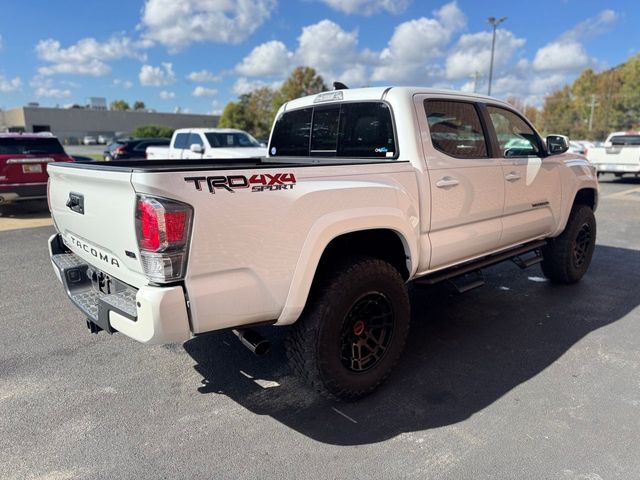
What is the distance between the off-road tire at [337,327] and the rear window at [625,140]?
1741 centimetres

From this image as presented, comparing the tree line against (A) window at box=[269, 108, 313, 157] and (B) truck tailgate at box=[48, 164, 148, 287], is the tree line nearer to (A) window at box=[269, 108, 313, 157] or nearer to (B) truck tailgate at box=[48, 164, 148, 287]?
(A) window at box=[269, 108, 313, 157]

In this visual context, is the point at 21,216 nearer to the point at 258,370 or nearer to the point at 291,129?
the point at 291,129

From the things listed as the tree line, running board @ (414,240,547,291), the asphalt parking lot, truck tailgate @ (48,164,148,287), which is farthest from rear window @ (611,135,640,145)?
the tree line

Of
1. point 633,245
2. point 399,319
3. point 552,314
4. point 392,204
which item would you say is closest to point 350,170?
point 392,204

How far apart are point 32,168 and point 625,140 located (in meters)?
18.4

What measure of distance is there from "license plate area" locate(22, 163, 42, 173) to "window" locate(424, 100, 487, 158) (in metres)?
8.54

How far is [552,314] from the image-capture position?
4488 millimetres

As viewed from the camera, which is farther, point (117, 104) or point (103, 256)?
point (117, 104)

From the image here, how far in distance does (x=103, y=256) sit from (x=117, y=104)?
149 meters

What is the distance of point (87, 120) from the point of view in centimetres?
7762

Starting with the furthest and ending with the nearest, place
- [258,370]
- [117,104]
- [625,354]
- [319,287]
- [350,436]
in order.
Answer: [117,104] < [625,354] < [258,370] < [319,287] < [350,436]

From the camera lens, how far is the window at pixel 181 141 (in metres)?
14.1

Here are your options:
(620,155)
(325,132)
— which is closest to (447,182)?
(325,132)

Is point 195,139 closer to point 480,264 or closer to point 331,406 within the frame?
point 480,264
